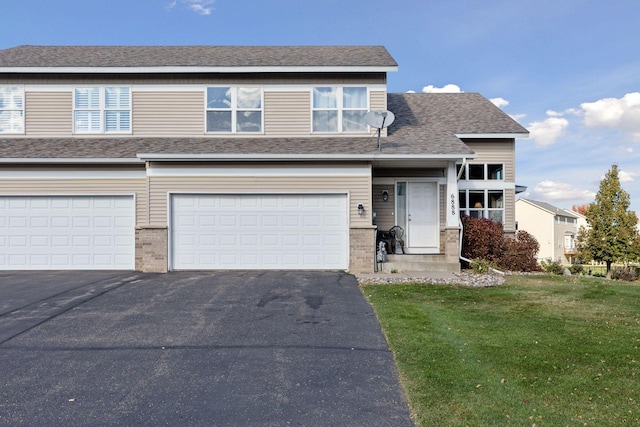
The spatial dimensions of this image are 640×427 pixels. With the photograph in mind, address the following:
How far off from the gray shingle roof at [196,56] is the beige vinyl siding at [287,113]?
96 centimetres

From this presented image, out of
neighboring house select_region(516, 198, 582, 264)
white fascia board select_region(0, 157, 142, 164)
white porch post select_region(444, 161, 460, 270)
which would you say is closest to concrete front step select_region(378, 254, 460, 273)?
white porch post select_region(444, 161, 460, 270)

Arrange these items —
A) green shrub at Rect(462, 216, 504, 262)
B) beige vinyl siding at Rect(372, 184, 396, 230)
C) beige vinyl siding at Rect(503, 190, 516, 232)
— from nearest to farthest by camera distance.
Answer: green shrub at Rect(462, 216, 504, 262) < beige vinyl siding at Rect(372, 184, 396, 230) < beige vinyl siding at Rect(503, 190, 516, 232)

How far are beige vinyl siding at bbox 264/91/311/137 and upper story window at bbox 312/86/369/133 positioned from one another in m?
0.27

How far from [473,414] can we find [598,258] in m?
26.6

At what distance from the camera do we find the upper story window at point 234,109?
43.9ft

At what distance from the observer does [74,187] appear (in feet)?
40.3

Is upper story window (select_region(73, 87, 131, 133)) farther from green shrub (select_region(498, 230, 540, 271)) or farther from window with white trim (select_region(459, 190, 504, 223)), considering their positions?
green shrub (select_region(498, 230, 540, 271))

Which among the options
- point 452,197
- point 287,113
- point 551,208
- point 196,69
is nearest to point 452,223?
point 452,197

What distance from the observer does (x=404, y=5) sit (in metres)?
14.4

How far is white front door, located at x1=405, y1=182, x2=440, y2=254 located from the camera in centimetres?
1325

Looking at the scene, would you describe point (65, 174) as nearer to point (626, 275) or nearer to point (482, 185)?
point (482, 185)

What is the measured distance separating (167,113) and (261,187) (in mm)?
4402

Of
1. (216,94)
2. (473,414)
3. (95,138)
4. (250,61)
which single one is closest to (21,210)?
(95,138)

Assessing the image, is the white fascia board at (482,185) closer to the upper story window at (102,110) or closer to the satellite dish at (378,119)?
the satellite dish at (378,119)
